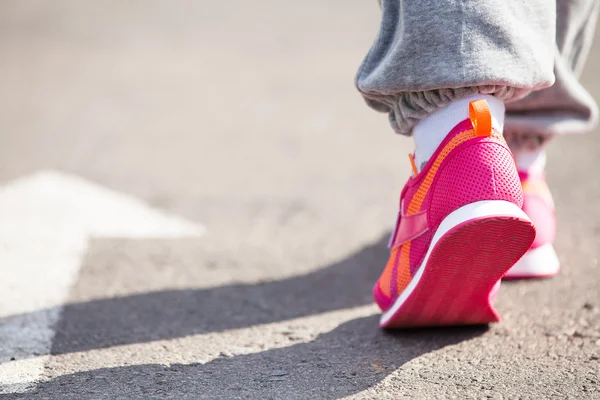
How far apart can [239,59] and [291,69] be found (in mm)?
444

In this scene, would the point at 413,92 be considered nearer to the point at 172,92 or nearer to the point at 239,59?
the point at 172,92

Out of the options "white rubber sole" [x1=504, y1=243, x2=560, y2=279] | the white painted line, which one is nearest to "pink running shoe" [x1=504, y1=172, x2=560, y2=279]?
"white rubber sole" [x1=504, y1=243, x2=560, y2=279]

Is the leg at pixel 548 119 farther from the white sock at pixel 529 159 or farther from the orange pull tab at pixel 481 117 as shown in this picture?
the orange pull tab at pixel 481 117

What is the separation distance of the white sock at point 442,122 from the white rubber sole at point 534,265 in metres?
0.65

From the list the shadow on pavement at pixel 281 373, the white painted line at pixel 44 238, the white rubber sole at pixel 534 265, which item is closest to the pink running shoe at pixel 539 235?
the white rubber sole at pixel 534 265

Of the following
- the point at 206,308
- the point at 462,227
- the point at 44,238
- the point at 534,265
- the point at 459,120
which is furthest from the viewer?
the point at 44,238

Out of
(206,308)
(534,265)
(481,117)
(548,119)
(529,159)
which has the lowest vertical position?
(206,308)

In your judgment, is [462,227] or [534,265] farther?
[534,265]

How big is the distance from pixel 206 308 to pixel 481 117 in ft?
3.20

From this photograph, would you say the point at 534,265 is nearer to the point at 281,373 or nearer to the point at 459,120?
the point at 459,120

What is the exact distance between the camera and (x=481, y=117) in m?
1.40

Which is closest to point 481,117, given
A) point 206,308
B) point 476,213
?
point 476,213

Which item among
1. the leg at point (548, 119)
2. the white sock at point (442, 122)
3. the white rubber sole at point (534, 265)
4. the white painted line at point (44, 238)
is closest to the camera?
the white sock at point (442, 122)

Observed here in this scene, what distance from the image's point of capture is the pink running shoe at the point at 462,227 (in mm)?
1355
